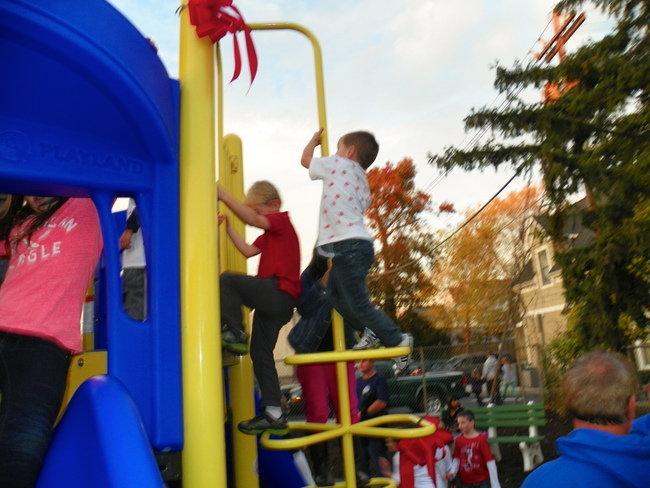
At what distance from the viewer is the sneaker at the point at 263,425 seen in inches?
91.2

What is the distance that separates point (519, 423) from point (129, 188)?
9185 mm

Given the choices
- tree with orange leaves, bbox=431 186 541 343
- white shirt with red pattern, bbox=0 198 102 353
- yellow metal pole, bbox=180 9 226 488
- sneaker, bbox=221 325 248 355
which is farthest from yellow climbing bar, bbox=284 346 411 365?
tree with orange leaves, bbox=431 186 541 343

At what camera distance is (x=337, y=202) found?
9.17ft

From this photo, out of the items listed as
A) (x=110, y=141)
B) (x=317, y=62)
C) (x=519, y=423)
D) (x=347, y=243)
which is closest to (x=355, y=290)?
(x=347, y=243)

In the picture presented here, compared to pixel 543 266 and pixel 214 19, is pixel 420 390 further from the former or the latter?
pixel 543 266

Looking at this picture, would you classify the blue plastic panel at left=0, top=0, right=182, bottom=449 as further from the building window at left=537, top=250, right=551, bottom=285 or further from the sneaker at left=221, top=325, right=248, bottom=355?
the building window at left=537, top=250, right=551, bottom=285

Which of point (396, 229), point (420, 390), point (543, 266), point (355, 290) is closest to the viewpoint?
point (355, 290)

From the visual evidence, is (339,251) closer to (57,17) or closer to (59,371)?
(59,371)

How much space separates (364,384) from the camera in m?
6.83

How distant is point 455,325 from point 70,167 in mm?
26456

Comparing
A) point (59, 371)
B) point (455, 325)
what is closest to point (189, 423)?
point (59, 371)

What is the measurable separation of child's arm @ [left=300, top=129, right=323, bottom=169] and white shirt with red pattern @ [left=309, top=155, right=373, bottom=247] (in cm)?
2

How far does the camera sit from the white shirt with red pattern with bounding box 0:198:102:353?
1583 millimetres

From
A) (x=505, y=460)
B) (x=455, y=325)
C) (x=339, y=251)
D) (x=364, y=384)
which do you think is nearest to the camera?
(x=339, y=251)
